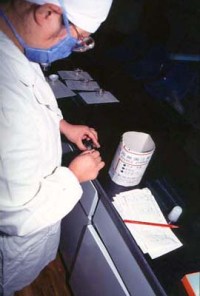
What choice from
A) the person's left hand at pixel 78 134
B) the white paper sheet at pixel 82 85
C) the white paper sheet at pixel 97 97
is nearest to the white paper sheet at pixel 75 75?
the white paper sheet at pixel 82 85

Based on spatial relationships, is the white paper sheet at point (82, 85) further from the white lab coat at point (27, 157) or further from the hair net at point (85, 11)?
the hair net at point (85, 11)

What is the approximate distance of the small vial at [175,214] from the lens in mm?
1112

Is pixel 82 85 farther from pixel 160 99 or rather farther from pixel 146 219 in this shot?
pixel 146 219

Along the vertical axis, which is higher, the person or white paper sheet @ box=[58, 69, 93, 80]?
the person

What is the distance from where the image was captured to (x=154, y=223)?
3.61 ft

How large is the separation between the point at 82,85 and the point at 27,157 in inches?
49.0

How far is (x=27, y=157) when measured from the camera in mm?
798

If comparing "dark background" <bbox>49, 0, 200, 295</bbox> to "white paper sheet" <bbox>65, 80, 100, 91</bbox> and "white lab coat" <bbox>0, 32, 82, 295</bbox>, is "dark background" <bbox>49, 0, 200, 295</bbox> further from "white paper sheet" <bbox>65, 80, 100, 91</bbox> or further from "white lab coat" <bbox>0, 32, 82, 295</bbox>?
"white lab coat" <bbox>0, 32, 82, 295</bbox>

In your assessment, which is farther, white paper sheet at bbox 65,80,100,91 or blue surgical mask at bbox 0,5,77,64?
white paper sheet at bbox 65,80,100,91

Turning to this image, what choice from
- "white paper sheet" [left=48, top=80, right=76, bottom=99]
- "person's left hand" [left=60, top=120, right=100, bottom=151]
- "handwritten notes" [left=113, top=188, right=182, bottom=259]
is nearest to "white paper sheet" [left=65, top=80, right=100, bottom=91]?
"white paper sheet" [left=48, top=80, right=76, bottom=99]

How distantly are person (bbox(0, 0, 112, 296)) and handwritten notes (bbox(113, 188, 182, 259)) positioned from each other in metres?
0.26

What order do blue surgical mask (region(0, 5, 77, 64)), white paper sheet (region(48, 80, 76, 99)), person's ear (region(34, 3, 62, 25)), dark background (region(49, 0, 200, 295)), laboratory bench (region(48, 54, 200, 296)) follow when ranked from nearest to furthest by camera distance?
1. person's ear (region(34, 3, 62, 25))
2. blue surgical mask (region(0, 5, 77, 64))
3. laboratory bench (region(48, 54, 200, 296))
4. dark background (region(49, 0, 200, 295))
5. white paper sheet (region(48, 80, 76, 99))

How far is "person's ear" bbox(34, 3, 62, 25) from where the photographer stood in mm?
697

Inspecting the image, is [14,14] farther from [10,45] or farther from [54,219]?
[54,219]
